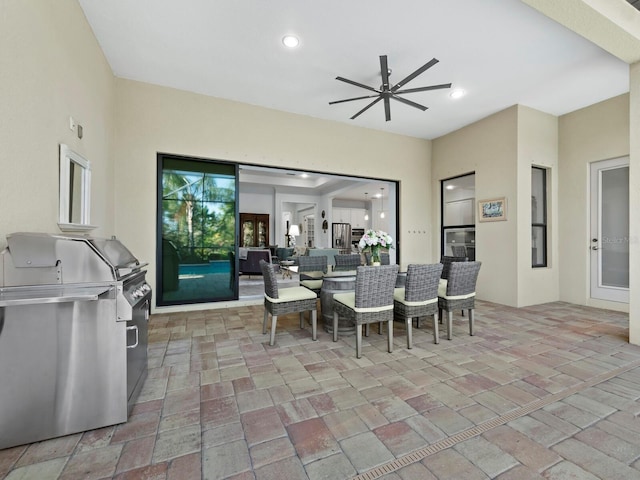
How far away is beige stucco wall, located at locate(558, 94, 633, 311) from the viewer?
4.13m

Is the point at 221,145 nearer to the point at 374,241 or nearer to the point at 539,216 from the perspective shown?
the point at 374,241

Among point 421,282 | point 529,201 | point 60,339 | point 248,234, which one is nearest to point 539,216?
point 529,201

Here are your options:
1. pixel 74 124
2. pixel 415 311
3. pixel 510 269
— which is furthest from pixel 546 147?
pixel 74 124

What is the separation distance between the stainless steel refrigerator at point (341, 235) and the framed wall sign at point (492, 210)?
22.0 feet

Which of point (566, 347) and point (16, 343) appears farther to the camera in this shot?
point (566, 347)

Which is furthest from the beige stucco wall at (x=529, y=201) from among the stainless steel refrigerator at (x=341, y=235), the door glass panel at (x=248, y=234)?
the door glass panel at (x=248, y=234)

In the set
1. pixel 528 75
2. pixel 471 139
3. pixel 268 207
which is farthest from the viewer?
pixel 268 207

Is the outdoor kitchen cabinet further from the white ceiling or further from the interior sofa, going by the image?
the white ceiling

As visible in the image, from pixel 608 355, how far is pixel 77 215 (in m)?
5.04

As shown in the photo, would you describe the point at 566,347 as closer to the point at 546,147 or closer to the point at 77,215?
the point at 546,147

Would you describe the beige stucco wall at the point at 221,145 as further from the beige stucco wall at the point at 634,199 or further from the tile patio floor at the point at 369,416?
the beige stucco wall at the point at 634,199

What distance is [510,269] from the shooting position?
4.46m

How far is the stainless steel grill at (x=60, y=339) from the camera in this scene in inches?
56.2

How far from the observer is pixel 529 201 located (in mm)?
4484
